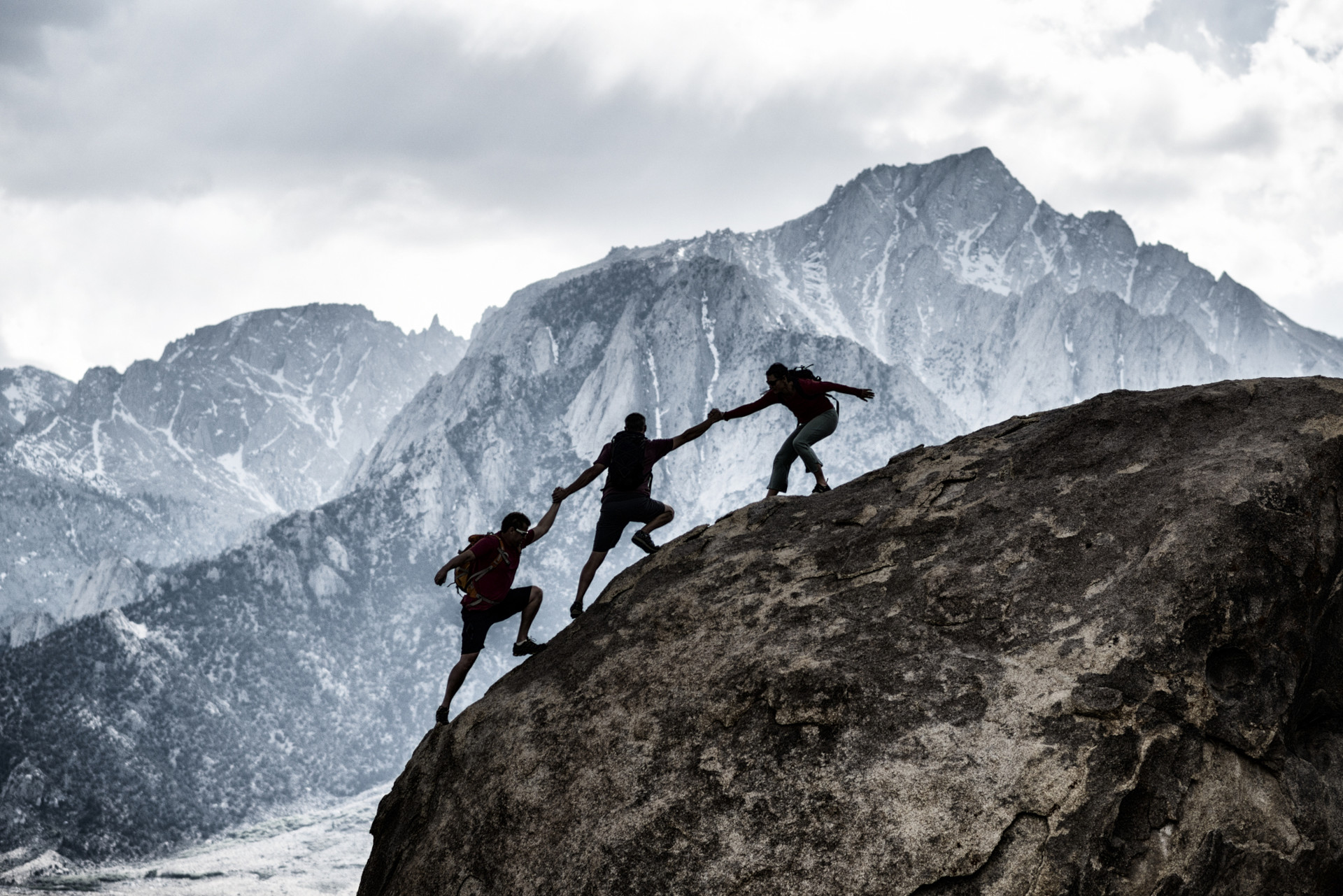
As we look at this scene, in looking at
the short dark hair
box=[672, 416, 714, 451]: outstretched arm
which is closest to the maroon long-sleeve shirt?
box=[672, 416, 714, 451]: outstretched arm

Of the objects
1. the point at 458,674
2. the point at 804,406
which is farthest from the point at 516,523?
the point at 804,406

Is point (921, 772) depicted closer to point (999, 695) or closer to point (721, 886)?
point (999, 695)

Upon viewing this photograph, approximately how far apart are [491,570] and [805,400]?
5765 millimetres

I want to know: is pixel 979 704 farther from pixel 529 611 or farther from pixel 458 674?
pixel 458 674

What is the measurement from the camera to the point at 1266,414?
46.0ft

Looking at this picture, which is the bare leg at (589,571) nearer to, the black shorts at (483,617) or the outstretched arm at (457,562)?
the black shorts at (483,617)

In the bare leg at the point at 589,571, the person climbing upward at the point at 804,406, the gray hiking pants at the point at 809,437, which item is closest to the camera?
the bare leg at the point at 589,571

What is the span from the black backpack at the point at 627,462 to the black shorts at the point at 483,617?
7.39 ft

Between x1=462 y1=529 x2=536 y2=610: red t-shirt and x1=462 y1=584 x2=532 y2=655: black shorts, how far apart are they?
14cm

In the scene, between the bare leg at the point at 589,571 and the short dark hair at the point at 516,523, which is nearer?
the short dark hair at the point at 516,523

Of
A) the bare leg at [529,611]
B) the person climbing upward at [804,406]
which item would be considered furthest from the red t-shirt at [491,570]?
the person climbing upward at [804,406]

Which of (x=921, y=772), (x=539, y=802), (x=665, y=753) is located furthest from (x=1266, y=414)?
(x=539, y=802)

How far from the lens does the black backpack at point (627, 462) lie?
16953 mm

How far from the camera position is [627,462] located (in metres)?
17.0
